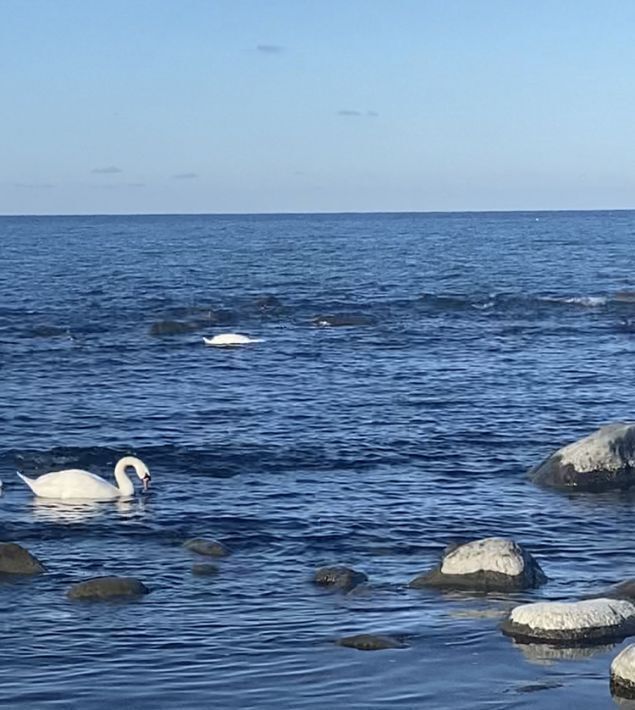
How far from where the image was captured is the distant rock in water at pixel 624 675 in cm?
1336

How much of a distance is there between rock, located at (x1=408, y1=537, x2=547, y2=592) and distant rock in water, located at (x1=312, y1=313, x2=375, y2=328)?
33.5m

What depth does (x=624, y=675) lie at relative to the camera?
529 inches

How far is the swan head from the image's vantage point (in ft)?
79.0

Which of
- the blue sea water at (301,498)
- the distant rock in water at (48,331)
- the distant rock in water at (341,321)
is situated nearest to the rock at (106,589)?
the blue sea water at (301,498)

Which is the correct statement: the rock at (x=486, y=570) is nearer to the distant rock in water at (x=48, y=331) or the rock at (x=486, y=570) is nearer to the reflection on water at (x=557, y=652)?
the reflection on water at (x=557, y=652)

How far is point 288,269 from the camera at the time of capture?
89688 millimetres

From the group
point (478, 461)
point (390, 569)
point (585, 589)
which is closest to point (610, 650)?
point (585, 589)

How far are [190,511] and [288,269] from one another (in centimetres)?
6762

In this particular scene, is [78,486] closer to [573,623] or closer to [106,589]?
[106,589]

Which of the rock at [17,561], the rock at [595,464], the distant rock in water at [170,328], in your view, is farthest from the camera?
the distant rock in water at [170,328]

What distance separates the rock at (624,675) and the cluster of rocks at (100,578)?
245 inches

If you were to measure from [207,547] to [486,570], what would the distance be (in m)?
3.95

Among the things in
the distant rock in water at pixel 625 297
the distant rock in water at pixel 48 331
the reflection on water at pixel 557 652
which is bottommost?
the reflection on water at pixel 557 652

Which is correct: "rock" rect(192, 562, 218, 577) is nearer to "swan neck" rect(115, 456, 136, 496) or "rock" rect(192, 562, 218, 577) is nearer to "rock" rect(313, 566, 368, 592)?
"rock" rect(313, 566, 368, 592)
